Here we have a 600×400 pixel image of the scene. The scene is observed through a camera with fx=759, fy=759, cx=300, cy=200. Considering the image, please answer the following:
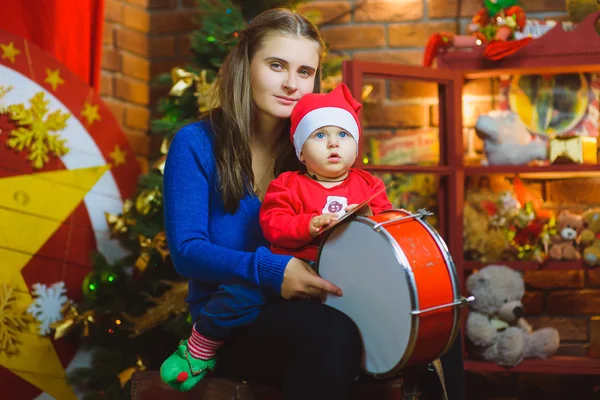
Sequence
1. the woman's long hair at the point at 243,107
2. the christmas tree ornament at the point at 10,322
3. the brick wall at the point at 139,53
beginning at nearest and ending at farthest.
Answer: the woman's long hair at the point at 243,107 → the christmas tree ornament at the point at 10,322 → the brick wall at the point at 139,53

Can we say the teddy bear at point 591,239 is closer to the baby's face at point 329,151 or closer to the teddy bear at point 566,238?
the teddy bear at point 566,238

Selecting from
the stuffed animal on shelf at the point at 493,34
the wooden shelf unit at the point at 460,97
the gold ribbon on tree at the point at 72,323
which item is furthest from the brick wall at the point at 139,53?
the stuffed animal on shelf at the point at 493,34

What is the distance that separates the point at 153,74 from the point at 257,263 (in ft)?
6.04

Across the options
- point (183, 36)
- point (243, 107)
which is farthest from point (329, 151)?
point (183, 36)

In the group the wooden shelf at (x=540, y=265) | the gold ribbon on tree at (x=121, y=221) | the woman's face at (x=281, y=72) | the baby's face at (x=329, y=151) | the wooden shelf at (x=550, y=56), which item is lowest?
the wooden shelf at (x=540, y=265)

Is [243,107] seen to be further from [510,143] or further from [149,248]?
[510,143]

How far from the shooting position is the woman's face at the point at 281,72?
1.77 meters

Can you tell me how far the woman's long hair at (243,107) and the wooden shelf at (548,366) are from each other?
105cm

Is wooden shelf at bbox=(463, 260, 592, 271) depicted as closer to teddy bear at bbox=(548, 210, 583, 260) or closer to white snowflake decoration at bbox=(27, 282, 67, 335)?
teddy bear at bbox=(548, 210, 583, 260)

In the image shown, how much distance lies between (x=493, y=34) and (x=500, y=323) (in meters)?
0.95

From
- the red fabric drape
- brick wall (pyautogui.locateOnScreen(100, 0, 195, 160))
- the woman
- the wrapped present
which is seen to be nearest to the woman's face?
the woman

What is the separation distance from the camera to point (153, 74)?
314 cm

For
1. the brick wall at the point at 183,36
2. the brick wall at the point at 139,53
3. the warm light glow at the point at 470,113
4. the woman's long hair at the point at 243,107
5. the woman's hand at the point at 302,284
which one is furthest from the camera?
the brick wall at the point at 139,53

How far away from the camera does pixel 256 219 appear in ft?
5.73
